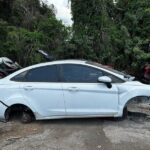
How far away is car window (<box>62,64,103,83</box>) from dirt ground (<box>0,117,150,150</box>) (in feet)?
3.30

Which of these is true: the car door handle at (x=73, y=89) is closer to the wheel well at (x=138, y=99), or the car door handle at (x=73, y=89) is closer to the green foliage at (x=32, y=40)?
the wheel well at (x=138, y=99)

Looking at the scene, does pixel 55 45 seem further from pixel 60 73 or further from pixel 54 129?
pixel 54 129

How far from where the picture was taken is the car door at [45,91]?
8.08m

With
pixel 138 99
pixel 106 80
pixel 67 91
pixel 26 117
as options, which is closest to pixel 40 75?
pixel 67 91

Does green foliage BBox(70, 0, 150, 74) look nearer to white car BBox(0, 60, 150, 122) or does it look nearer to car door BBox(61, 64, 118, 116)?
white car BBox(0, 60, 150, 122)

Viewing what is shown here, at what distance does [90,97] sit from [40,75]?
53.5 inches

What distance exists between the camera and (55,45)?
13.1 metres

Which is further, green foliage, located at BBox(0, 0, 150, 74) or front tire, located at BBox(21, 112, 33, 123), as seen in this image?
green foliage, located at BBox(0, 0, 150, 74)

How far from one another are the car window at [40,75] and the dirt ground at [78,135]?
1.04m

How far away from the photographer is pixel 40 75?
8.39 meters

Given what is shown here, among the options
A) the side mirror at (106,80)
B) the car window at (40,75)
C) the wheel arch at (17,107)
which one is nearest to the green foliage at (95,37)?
the car window at (40,75)

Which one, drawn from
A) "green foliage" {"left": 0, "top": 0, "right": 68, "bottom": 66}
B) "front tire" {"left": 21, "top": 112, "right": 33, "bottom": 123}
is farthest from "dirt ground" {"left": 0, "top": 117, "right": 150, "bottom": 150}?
"green foliage" {"left": 0, "top": 0, "right": 68, "bottom": 66}

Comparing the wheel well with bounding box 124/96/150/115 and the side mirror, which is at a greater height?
the side mirror

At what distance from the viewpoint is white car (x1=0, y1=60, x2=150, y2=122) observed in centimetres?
792
